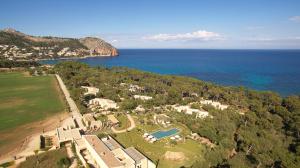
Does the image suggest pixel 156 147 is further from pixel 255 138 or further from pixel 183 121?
pixel 255 138

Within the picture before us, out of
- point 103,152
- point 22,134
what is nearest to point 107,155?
point 103,152

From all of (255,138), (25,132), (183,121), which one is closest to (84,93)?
(25,132)

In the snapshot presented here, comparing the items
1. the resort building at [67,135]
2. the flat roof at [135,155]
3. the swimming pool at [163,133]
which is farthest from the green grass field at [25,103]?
the swimming pool at [163,133]

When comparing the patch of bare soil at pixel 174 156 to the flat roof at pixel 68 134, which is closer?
the patch of bare soil at pixel 174 156

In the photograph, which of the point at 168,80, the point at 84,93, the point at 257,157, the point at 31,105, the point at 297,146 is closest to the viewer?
the point at 257,157

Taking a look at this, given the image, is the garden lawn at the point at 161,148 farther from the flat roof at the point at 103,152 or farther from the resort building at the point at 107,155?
the flat roof at the point at 103,152

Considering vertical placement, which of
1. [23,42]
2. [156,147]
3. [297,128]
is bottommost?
[156,147]

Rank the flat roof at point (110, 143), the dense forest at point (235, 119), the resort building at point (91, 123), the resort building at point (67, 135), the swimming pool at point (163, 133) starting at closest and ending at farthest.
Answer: the dense forest at point (235, 119) < the flat roof at point (110, 143) < the resort building at point (67, 135) < the swimming pool at point (163, 133) < the resort building at point (91, 123)

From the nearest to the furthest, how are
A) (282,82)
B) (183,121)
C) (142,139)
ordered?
(142,139)
(183,121)
(282,82)
